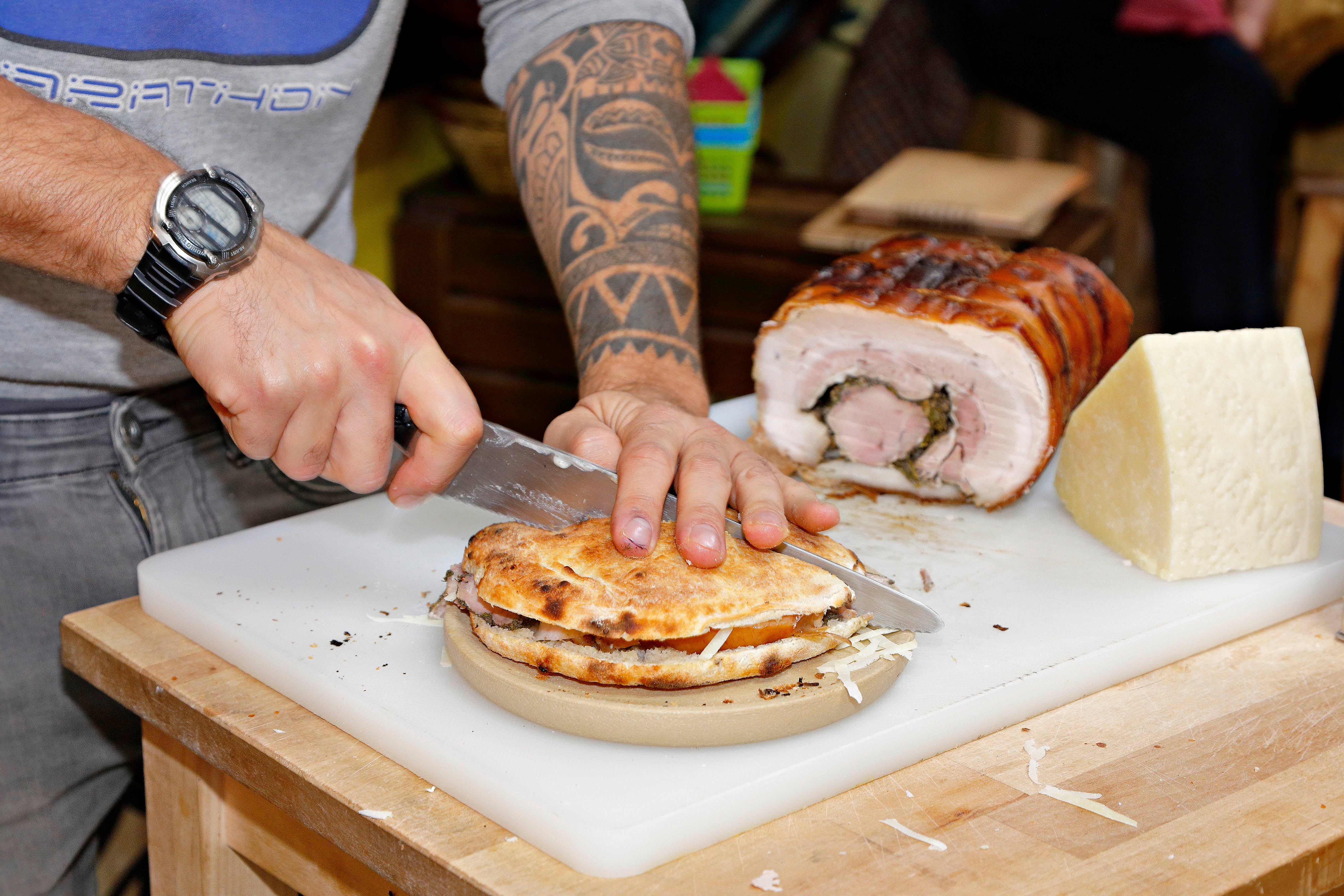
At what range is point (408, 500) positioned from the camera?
1.53 metres

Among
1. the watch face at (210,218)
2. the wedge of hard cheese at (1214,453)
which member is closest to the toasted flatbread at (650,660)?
the watch face at (210,218)

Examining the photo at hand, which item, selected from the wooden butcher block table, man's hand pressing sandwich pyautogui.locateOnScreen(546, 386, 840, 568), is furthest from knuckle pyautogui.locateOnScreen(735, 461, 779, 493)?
the wooden butcher block table

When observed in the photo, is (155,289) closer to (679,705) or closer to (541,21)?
(679,705)

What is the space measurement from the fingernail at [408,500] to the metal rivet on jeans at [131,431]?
53 centimetres

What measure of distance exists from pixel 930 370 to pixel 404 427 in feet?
2.79

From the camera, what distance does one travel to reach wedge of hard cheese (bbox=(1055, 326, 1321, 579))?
65.2 inches

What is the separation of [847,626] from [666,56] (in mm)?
1184

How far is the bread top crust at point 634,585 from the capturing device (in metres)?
1.24

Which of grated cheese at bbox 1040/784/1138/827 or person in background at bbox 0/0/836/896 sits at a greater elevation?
person in background at bbox 0/0/836/896

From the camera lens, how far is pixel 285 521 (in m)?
1.77

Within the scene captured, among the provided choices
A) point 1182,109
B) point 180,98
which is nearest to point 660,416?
point 180,98

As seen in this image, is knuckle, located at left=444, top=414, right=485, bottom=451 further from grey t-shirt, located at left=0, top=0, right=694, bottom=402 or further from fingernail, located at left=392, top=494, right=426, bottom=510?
grey t-shirt, located at left=0, top=0, right=694, bottom=402

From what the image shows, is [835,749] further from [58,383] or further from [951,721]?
[58,383]

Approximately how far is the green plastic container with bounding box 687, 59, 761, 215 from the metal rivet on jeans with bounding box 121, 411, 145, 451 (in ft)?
7.66
